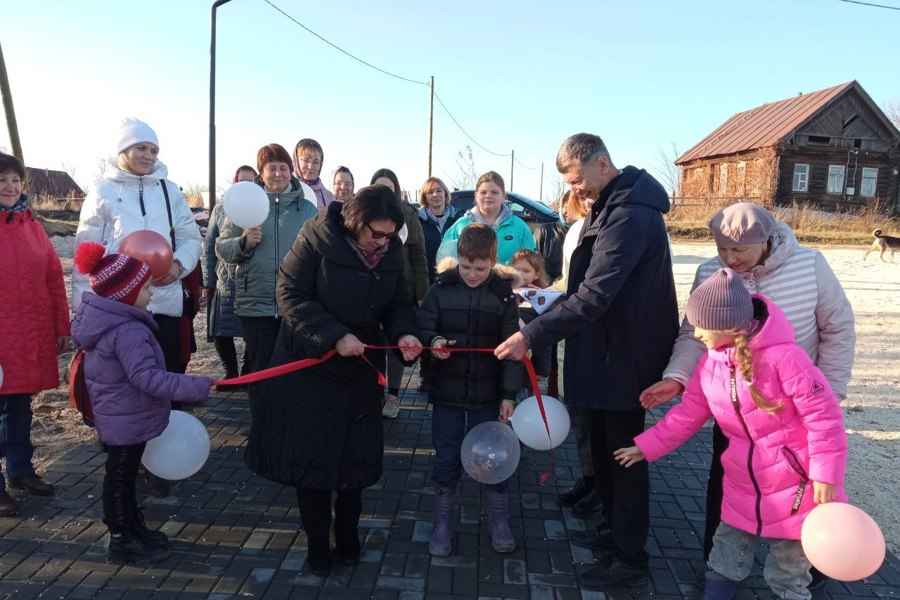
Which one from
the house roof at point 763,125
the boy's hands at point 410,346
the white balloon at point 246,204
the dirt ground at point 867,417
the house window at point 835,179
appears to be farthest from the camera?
the house window at point 835,179

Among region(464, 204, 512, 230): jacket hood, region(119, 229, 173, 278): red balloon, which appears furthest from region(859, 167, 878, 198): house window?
region(119, 229, 173, 278): red balloon

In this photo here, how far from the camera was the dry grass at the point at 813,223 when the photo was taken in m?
24.4

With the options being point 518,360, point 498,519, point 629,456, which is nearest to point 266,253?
point 518,360

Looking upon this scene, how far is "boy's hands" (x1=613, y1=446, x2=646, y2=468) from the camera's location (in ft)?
8.87

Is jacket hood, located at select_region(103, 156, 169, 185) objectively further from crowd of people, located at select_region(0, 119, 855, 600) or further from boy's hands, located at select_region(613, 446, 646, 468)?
boy's hands, located at select_region(613, 446, 646, 468)

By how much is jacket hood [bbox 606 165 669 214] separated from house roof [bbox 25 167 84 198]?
117 feet

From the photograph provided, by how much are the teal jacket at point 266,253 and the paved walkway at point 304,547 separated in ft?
3.55

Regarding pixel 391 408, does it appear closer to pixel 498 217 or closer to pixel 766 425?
pixel 498 217

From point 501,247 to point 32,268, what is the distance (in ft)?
10.2

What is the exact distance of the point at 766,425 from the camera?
7.68 feet

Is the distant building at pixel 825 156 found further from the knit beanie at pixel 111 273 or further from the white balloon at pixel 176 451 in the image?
the knit beanie at pixel 111 273

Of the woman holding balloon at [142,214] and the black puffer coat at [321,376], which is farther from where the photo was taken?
the woman holding balloon at [142,214]

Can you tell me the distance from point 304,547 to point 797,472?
2.30 metres

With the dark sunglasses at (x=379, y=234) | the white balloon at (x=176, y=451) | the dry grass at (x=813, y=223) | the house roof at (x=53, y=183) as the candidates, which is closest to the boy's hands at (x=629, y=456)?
the dark sunglasses at (x=379, y=234)
